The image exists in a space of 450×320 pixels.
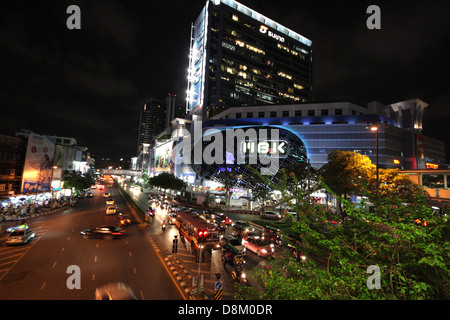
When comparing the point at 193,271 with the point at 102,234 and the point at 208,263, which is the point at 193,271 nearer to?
the point at 208,263

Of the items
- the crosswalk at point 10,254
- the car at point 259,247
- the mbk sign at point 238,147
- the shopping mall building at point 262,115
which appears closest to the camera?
the crosswalk at point 10,254

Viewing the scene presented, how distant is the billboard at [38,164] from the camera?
1537 inches

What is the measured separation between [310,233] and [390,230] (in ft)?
7.13

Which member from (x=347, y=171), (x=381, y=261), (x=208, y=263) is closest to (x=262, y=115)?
(x=347, y=171)

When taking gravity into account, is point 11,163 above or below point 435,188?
above

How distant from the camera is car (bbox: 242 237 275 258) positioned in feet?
63.5

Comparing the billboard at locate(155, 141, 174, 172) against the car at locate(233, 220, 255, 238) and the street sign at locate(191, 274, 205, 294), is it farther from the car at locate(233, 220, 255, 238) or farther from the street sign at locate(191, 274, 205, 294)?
the street sign at locate(191, 274, 205, 294)

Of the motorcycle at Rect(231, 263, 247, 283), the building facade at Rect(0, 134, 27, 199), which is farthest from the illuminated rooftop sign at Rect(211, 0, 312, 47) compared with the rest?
the motorcycle at Rect(231, 263, 247, 283)

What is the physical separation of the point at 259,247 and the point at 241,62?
94563mm

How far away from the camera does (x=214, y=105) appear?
94.8 meters

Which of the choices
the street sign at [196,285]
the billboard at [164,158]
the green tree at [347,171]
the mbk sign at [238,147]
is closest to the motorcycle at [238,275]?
the street sign at [196,285]

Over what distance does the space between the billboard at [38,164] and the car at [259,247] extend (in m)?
41.8

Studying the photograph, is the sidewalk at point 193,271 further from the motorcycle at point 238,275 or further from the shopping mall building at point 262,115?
the shopping mall building at point 262,115

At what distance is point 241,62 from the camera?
98188 millimetres
